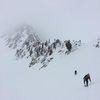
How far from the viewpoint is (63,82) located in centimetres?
4531

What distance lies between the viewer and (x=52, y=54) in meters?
76.4

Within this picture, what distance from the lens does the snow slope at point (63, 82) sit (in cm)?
3272

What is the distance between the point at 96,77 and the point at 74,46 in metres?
36.6

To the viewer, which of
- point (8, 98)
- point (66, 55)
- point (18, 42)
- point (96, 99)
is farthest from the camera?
point (18, 42)

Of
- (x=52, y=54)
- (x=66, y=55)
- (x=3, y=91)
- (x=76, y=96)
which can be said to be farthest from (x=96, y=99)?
(x=52, y=54)

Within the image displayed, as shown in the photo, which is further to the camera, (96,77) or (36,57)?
(36,57)

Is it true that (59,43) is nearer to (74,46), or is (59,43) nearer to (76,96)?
(74,46)

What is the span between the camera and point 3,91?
60.8 m

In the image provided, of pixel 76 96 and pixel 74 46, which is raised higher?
pixel 74 46

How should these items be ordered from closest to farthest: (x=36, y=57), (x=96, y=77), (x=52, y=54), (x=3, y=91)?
(x=96, y=77) < (x=3, y=91) < (x=52, y=54) < (x=36, y=57)

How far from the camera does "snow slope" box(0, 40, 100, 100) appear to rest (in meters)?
32.7

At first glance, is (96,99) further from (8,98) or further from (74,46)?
(74,46)

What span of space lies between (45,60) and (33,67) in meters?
4.87

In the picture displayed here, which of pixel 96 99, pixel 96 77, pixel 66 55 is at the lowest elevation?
pixel 96 99
